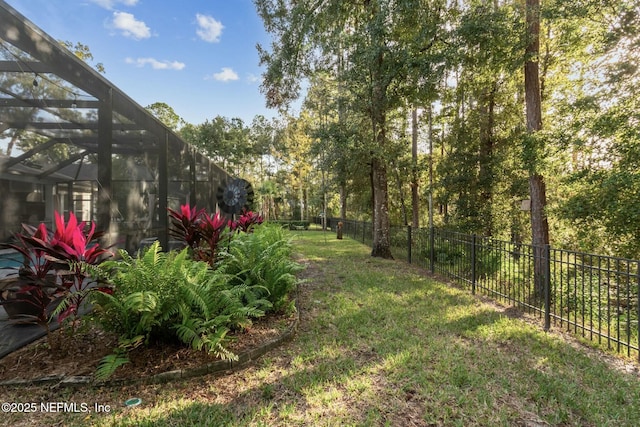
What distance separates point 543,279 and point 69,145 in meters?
7.03

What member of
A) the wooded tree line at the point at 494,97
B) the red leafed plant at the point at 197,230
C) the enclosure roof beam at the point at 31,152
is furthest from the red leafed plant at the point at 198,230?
the wooded tree line at the point at 494,97

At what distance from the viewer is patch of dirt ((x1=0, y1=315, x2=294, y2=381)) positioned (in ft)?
7.86

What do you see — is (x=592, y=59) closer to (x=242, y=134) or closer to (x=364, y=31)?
(x=364, y=31)

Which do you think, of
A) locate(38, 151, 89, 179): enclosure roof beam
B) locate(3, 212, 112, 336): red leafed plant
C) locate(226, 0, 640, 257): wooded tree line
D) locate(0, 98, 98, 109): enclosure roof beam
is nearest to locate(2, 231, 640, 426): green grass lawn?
locate(3, 212, 112, 336): red leafed plant

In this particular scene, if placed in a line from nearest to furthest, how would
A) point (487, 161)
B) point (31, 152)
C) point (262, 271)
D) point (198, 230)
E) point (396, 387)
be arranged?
point (396, 387) → point (31, 152) → point (262, 271) → point (198, 230) → point (487, 161)

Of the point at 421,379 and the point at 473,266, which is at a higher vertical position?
the point at 473,266

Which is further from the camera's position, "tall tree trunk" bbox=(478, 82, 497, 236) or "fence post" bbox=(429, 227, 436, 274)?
"tall tree trunk" bbox=(478, 82, 497, 236)

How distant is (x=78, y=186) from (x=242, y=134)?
108ft

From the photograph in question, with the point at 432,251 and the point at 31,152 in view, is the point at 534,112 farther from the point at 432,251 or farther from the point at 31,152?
the point at 31,152

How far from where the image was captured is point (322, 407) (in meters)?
2.15

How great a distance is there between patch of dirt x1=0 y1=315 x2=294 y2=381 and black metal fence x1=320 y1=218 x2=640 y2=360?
3898mm

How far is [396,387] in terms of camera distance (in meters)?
2.42

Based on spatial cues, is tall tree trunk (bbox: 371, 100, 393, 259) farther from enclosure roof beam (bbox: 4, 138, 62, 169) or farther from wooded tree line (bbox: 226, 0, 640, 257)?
enclosure roof beam (bbox: 4, 138, 62, 169)

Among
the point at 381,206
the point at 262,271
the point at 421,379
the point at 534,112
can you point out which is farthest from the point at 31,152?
the point at 534,112
